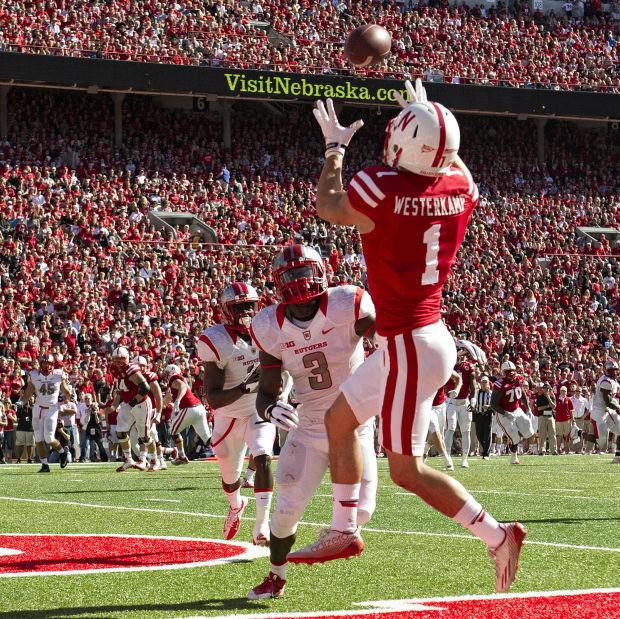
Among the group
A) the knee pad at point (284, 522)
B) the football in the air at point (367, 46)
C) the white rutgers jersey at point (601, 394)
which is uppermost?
the football in the air at point (367, 46)

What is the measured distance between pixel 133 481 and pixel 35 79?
18823mm

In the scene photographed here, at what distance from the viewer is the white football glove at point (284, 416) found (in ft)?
17.2

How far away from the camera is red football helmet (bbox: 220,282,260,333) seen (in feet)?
26.7

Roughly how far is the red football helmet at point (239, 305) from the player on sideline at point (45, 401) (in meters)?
8.94

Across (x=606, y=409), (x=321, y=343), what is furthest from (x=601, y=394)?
(x=321, y=343)

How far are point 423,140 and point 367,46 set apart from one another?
3770 mm

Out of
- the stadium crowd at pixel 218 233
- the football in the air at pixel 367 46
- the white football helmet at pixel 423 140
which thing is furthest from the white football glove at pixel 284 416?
the stadium crowd at pixel 218 233

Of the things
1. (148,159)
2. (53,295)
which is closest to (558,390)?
(53,295)

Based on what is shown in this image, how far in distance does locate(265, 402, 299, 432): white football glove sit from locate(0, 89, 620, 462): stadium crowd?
14.7m

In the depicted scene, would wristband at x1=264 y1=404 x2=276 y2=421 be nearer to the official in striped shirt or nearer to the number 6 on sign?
the number 6 on sign

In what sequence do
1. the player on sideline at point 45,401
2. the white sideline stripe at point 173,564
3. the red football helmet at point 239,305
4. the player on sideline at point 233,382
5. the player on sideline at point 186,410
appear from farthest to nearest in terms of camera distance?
the player on sideline at point 45,401, the player on sideline at point 186,410, the red football helmet at point 239,305, the player on sideline at point 233,382, the white sideline stripe at point 173,564

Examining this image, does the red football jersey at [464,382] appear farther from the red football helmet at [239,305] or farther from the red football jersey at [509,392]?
the red football helmet at [239,305]

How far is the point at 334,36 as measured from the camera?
36000mm

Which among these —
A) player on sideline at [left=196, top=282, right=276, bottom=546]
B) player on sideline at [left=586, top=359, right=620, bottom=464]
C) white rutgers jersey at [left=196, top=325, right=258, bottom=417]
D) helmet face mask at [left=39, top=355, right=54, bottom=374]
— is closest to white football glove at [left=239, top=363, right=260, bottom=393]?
player on sideline at [left=196, top=282, right=276, bottom=546]
